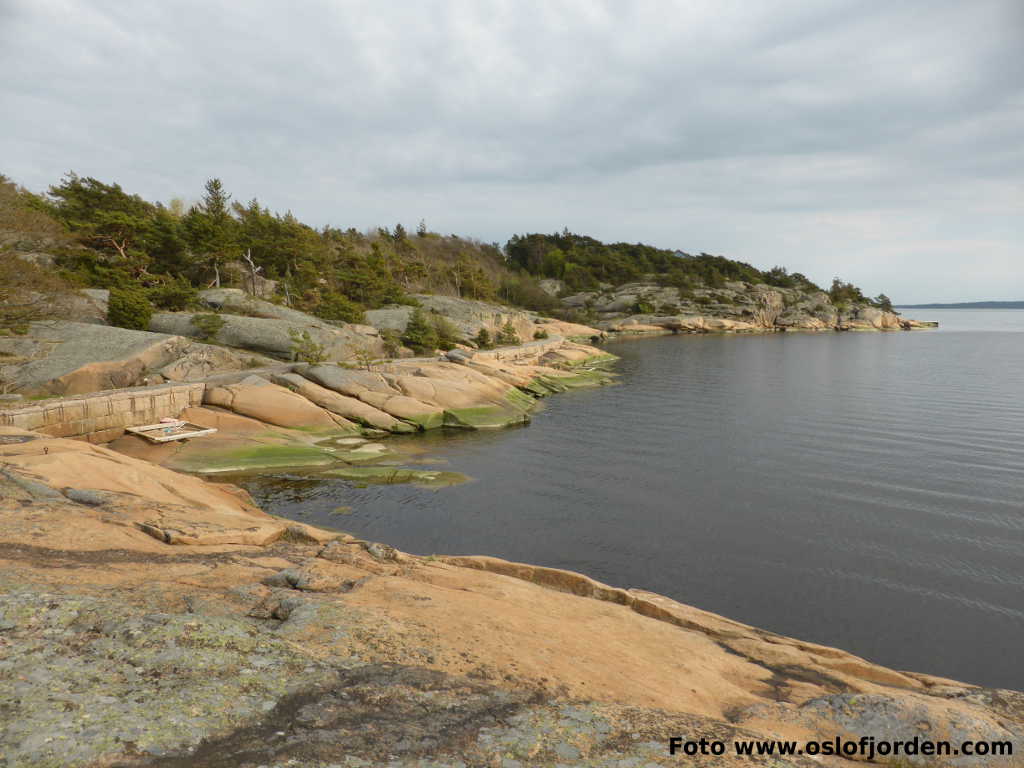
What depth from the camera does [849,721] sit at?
5367mm

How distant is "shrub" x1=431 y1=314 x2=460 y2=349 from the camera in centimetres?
5057

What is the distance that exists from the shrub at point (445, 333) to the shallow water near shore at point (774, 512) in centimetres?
2052

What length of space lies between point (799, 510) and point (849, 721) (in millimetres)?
13098

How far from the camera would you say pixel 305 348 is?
33.7 metres

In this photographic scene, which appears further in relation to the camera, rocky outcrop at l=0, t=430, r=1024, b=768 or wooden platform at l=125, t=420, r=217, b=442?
wooden platform at l=125, t=420, r=217, b=442

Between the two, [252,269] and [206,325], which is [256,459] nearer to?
[206,325]

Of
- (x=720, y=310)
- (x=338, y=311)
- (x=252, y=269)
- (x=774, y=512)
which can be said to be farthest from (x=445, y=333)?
(x=720, y=310)

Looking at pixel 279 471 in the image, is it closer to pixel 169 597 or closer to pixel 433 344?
pixel 169 597

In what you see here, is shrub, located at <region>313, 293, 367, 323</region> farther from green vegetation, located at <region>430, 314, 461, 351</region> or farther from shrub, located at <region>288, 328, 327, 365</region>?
shrub, located at <region>288, 328, 327, 365</region>

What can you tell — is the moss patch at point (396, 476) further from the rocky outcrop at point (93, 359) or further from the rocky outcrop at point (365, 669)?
the rocky outcrop at point (93, 359)

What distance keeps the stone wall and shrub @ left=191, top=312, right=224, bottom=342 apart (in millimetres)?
9821

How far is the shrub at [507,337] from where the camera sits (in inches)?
2445

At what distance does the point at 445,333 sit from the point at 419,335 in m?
5.00

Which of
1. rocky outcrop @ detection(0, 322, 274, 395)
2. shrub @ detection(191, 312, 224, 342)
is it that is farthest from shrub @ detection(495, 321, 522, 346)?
rocky outcrop @ detection(0, 322, 274, 395)
